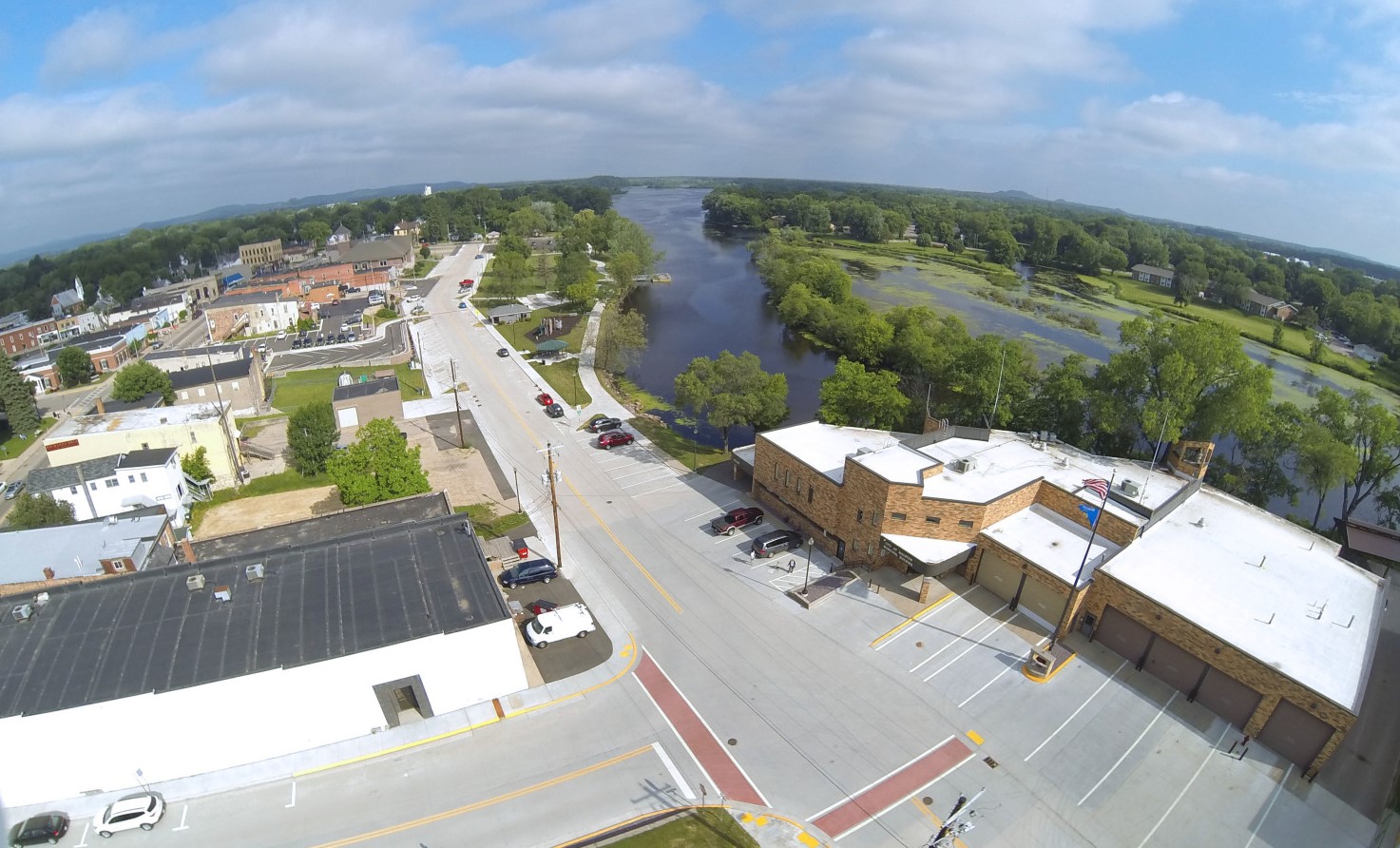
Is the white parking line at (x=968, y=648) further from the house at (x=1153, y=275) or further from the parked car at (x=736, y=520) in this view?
the house at (x=1153, y=275)

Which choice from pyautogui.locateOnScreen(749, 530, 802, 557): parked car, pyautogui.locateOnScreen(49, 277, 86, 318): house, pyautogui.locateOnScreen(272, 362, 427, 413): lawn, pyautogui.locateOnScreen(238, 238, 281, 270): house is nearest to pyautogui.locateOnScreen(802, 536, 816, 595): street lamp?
pyautogui.locateOnScreen(749, 530, 802, 557): parked car

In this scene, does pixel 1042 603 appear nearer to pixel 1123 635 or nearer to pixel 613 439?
pixel 1123 635

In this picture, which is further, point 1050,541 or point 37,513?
point 37,513

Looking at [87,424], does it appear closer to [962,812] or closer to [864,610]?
[864,610]

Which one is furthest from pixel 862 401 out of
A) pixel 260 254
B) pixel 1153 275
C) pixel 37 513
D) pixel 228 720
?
pixel 260 254

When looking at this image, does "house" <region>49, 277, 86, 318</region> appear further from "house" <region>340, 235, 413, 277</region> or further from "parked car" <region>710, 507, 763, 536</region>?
"parked car" <region>710, 507, 763, 536</region>

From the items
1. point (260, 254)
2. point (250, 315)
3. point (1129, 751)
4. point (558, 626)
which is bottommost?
point (1129, 751)
